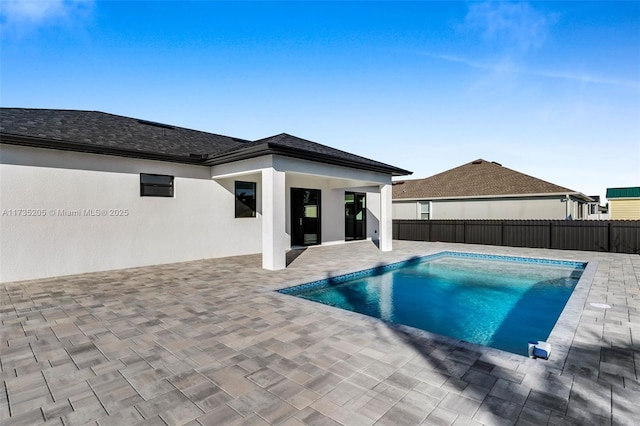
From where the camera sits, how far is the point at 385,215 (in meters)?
12.5

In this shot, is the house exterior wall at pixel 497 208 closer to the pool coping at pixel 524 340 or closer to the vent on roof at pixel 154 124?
the pool coping at pixel 524 340

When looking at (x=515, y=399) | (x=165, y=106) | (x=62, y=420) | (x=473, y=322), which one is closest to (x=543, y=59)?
(x=473, y=322)

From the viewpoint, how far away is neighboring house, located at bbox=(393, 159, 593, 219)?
16172 mm

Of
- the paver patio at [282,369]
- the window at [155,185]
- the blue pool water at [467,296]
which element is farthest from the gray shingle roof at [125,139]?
the paver patio at [282,369]

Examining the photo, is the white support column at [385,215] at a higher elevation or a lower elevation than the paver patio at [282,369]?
higher

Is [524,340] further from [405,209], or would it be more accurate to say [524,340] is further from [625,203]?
[625,203]

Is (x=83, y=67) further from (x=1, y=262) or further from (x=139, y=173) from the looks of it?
(x=1, y=262)

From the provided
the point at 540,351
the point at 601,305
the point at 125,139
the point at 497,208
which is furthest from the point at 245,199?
the point at 497,208

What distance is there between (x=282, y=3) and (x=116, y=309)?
10071 millimetres

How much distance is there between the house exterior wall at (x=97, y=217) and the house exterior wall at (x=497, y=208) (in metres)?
14.0

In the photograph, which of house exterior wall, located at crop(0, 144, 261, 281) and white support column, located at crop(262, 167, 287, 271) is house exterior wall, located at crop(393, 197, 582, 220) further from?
white support column, located at crop(262, 167, 287, 271)

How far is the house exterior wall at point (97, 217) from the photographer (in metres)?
6.95

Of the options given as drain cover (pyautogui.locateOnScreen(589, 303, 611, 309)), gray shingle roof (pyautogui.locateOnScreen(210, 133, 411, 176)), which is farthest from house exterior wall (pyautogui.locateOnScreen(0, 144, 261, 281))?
drain cover (pyautogui.locateOnScreen(589, 303, 611, 309))

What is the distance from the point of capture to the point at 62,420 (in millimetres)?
2275
